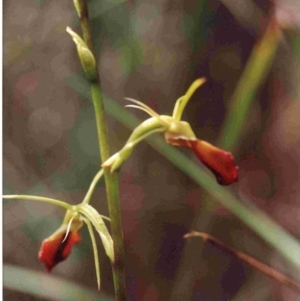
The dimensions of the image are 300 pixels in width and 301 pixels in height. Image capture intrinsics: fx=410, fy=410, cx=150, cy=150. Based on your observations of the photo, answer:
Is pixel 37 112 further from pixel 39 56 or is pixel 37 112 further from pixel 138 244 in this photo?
pixel 138 244

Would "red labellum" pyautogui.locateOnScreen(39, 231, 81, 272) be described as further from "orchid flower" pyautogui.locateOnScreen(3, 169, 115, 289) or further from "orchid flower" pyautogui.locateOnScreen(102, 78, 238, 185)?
"orchid flower" pyautogui.locateOnScreen(102, 78, 238, 185)

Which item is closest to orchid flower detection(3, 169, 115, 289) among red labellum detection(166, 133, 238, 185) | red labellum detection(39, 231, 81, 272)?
red labellum detection(39, 231, 81, 272)

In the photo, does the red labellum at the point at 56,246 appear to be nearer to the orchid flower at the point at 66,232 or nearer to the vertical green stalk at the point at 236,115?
the orchid flower at the point at 66,232

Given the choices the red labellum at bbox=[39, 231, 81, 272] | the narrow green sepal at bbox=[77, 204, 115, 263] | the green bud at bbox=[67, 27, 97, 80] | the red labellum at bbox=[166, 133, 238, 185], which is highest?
the green bud at bbox=[67, 27, 97, 80]

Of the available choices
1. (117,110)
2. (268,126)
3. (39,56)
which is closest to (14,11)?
(39,56)

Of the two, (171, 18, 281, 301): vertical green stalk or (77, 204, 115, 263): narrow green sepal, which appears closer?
(77, 204, 115, 263): narrow green sepal

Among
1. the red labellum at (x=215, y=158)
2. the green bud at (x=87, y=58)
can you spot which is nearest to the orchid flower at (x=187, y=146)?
the red labellum at (x=215, y=158)
